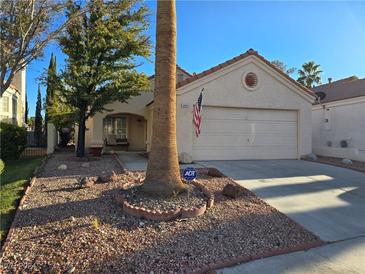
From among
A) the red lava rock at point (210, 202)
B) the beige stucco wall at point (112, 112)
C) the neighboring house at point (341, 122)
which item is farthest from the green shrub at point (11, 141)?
the neighboring house at point (341, 122)

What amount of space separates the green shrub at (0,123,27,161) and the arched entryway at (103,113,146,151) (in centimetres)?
661

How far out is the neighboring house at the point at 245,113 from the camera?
41.0 feet

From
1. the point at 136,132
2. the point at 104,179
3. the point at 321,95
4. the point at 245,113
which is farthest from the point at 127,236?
the point at 321,95

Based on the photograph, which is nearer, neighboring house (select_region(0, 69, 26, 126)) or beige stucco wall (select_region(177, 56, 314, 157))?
beige stucco wall (select_region(177, 56, 314, 157))

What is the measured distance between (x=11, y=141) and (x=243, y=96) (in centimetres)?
1063

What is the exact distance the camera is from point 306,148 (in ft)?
47.3

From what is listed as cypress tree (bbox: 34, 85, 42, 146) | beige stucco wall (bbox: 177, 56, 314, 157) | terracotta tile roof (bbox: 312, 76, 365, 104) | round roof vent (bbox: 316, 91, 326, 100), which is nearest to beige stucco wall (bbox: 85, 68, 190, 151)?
beige stucco wall (bbox: 177, 56, 314, 157)

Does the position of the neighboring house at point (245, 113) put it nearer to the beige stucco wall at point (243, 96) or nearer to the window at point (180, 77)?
the beige stucco wall at point (243, 96)

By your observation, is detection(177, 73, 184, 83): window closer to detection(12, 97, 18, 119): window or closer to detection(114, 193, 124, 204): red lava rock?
detection(12, 97, 18, 119): window

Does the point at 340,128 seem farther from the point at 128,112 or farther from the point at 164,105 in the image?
the point at 164,105

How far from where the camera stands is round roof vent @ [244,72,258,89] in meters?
13.4

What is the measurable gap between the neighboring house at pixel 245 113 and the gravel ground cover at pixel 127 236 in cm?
622

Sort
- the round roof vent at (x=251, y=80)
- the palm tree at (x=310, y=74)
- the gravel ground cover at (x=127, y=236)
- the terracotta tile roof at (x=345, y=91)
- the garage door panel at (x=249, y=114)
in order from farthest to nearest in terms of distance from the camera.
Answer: the palm tree at (x=310, y=74) < the terracotta tile roof at (x=345, y=91) < the round roof vent at (x=251, y=80) < the garage door panel at (x=249, y=114) < the gravel ground cover at (x=127, y=236)

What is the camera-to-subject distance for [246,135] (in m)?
13.5
